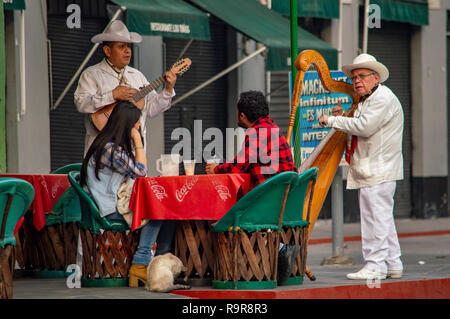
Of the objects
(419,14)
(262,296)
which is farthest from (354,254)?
(419,14)

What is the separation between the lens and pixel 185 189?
7957 mm

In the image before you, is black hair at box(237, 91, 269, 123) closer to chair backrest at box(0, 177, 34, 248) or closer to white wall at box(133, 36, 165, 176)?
chair backrest at box(0, 177, 34, 248)

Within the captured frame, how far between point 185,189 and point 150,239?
54cm

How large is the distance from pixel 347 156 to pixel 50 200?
2.73m

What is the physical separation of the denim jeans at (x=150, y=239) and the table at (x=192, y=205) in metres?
0.08

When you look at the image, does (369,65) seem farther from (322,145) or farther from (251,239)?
(251,239)

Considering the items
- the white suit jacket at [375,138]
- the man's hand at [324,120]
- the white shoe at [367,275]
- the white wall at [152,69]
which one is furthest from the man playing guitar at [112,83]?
the white wall at [152,69]

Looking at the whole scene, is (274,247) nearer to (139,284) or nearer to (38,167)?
(139,284)

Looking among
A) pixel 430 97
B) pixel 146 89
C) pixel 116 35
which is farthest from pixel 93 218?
pixel 430 97

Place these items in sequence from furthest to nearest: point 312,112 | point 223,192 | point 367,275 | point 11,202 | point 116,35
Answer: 1. point 312,112
2. point 116,35
3. point 367,275
4. point 223,192
5. point 11,202

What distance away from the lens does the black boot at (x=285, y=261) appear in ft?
26.1

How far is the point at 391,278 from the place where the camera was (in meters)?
8.56

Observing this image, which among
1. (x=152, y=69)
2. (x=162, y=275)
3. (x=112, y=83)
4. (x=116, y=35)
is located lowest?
(x=162, y=275)

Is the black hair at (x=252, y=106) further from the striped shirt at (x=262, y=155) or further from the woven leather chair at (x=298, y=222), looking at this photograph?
the woven leather chair at (x=298, y=222)
